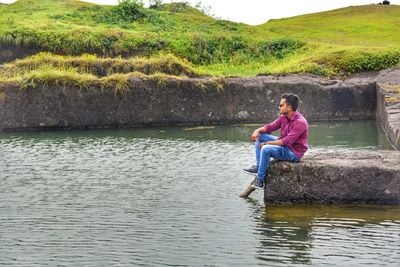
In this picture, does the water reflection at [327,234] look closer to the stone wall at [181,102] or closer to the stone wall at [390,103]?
the stone wall at [390,103]

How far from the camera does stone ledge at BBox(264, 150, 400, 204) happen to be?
9.78 meters

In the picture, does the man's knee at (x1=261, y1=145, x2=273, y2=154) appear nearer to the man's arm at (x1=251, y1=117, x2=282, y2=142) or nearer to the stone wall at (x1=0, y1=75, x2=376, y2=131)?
the man's arm at (x1=251, y1=117, x2=282, y2=142)

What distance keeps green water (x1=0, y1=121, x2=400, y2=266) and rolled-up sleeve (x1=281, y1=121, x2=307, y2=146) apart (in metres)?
0.91

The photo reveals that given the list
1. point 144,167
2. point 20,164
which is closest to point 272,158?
point 144,167

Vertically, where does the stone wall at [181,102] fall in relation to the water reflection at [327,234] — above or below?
above

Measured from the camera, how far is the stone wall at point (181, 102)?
2061 centimetres

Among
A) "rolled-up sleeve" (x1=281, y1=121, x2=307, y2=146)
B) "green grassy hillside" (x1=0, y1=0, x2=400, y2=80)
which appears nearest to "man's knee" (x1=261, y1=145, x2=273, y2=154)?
"rolled-up sleeve" (x1=281, y1=121, x2=307, y2=146)

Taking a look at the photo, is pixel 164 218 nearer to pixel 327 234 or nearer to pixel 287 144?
pixel 287 144

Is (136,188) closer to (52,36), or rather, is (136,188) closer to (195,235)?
(195,235)

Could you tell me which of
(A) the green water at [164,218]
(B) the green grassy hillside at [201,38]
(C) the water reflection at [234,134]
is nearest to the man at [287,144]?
(A) the green water at [164,218]

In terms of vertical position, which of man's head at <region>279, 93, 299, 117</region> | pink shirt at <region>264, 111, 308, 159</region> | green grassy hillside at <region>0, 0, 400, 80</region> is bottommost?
pink shirt at <region>264, 111, 308, 159</region>

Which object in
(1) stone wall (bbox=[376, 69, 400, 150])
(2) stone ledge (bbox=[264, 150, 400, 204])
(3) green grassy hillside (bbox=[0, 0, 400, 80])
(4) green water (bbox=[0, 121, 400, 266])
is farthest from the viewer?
(3) green grassy hillside (bbox=[0, 0, 400, 80])

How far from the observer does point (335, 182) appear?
32.3ft

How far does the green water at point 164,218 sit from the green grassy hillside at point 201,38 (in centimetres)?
989
